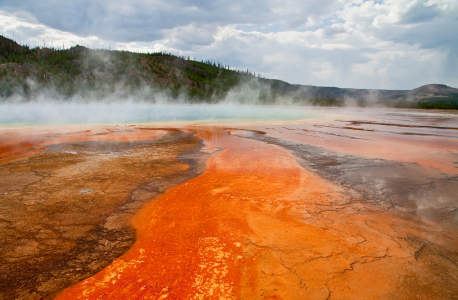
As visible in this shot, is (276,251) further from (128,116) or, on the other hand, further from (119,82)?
(119,82)

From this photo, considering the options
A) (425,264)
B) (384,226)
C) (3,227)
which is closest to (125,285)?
(3,227)

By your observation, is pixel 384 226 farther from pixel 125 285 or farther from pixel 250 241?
pixel 125 285

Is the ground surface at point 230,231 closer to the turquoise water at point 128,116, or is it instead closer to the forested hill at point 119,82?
the turquoise water at point 128,116

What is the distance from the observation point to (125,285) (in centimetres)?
261

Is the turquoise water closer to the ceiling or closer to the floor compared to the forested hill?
closer to the floor

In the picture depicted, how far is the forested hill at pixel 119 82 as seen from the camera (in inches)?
2430

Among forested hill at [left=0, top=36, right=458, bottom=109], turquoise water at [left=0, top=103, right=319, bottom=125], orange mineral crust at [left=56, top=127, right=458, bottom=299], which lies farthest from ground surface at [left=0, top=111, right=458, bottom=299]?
forested hill at [left=0, top=36, right=458, bottom=109]

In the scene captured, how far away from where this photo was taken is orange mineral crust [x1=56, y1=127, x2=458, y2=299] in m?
2.55

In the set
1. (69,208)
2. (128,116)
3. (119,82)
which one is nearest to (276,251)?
(69,208)

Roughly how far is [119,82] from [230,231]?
83.9 metres

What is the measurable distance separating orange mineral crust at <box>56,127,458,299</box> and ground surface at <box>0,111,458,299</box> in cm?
1

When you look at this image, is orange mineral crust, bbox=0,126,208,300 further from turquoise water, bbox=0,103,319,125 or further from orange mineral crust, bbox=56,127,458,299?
turquoise water, bbox=0,103,319,125

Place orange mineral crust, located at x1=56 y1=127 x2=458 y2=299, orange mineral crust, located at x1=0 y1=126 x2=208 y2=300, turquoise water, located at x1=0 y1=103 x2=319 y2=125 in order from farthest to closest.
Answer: turquoise water, located at x1=0 y1=103 x2=319 y2=125, orange mineral crust, located at x1=0 y1=126 x2=208 y2=300, orange mineral crust, located at x1=56 y1=127 x2=458 y2=299

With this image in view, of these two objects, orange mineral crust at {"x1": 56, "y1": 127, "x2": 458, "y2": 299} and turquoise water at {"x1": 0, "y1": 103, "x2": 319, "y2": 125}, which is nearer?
orange mineral crust at {"x1": 56, "y1": 127, "x2": 458, "y2": 299}
